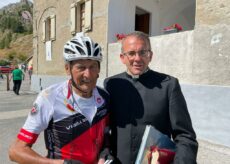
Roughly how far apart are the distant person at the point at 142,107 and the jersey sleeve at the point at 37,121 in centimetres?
52

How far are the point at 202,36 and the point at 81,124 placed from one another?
541 cm

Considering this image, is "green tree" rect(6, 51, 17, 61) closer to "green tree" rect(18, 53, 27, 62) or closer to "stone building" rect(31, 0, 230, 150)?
"green tree" rect(18, 53, 27, 62)

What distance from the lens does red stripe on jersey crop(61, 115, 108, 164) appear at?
6.21ft

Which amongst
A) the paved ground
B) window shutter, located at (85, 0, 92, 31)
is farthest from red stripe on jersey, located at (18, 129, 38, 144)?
window shutter, located at (85, 0, 92, 31)

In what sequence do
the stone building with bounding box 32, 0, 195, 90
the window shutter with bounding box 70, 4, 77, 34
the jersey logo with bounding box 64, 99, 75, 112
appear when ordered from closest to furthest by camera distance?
the jersey logo with bounding box 64, 99, 75, 112
the stone building with bounding box 32, 0, 195, 90
the window shutter with bounding box 70, 4, 77, 34

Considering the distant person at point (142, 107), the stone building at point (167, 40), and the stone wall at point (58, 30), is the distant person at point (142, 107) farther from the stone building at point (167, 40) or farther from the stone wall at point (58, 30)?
the stone wall at point (58, 30)

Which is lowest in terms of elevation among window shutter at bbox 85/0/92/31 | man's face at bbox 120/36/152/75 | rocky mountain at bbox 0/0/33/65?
man's face at bbox 120/36/152/75

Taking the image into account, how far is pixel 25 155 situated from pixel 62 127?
0.97 ft

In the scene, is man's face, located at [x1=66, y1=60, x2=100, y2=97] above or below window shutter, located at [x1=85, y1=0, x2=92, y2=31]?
below

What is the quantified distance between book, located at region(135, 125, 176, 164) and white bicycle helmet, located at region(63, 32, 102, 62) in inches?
25.3

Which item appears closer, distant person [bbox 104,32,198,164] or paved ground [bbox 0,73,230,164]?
distant person [bbox 104,32,198,164]

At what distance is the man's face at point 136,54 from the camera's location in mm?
2064

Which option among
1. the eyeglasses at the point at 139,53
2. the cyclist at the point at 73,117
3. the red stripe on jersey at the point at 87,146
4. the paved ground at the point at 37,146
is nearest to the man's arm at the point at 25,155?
the cyclist at the point at 73,117

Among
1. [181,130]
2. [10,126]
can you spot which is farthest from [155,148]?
[10,126]
